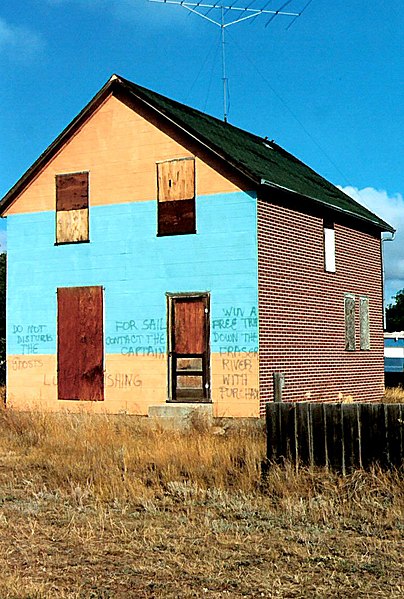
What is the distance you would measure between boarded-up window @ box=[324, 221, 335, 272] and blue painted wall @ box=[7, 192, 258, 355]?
4.25 m

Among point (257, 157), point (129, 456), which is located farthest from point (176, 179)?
point (129, 456)

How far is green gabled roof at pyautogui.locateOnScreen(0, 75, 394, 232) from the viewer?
65.6 feet

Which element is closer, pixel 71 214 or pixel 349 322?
pixel 71 214

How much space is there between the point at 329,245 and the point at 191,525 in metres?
14.6

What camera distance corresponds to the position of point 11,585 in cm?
721

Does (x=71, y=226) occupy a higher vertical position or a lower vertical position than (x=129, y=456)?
higher

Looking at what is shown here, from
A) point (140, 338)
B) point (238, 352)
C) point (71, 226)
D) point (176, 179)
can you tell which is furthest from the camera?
point (71, 226)

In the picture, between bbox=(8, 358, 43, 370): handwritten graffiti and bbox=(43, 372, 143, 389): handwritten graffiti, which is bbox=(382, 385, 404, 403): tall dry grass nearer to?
bbox=(43, 372, 143, 389): handwritten graffiti

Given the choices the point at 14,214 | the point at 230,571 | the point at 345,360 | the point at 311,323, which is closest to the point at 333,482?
the point at 230,571

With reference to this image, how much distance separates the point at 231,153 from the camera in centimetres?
2022

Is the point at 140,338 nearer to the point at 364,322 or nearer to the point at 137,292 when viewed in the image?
the point at 137,292

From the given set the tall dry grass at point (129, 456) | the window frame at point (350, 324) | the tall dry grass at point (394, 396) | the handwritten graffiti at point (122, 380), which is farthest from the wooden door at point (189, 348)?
the tall dry grass at point (394, 396)

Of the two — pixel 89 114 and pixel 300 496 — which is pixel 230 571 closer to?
pixel 300 496

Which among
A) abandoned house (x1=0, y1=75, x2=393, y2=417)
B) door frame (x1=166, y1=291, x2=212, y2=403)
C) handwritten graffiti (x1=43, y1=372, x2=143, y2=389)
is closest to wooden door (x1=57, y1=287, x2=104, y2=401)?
abandoned house (x1=0, y1=75, x2=393, y2=417)
